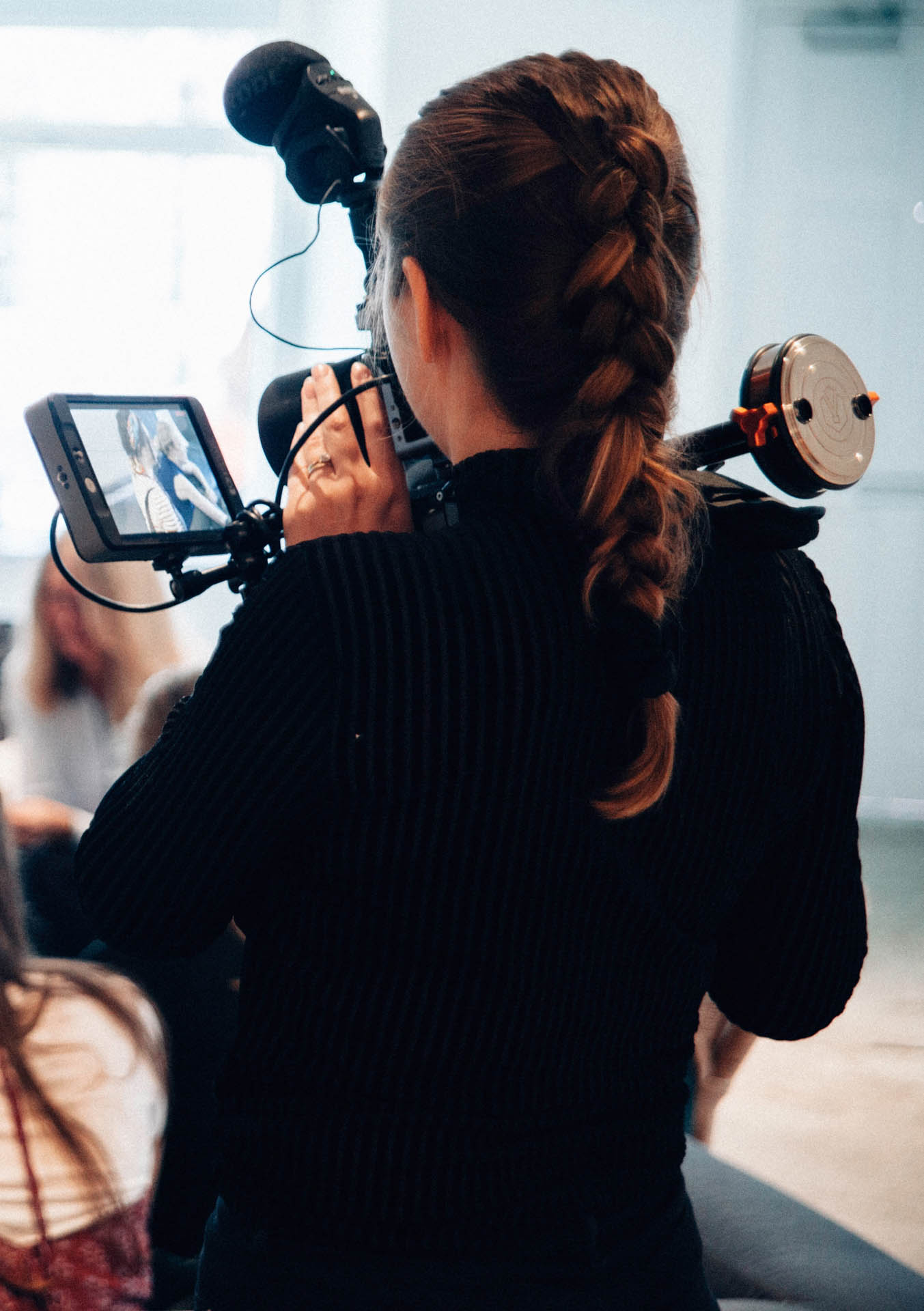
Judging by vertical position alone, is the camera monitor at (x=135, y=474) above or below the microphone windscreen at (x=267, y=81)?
below

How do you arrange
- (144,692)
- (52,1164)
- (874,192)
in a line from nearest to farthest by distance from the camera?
(52,1164)
(144,692)
(874,192)

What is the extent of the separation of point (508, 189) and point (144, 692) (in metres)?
1.23

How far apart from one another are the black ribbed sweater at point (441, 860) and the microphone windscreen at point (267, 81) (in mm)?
437

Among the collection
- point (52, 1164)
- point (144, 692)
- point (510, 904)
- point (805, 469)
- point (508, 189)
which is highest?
point (508, 189)

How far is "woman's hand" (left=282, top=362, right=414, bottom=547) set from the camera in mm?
635

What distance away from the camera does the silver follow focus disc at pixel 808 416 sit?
0.59 metres

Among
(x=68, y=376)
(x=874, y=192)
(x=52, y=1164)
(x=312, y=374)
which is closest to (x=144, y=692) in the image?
(x=52, y=1164)

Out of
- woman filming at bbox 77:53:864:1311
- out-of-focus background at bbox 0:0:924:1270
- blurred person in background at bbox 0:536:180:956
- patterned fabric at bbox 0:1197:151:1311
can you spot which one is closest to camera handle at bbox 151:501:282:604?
woman filming at bbox 77:53:864:1311

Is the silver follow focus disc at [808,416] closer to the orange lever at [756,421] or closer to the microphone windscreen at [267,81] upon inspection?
the orange lever at [756,421]

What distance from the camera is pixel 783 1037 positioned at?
0.66 metres

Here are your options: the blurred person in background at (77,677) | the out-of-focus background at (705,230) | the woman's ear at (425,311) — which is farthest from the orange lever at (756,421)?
the out-of-focus background at (705,230)

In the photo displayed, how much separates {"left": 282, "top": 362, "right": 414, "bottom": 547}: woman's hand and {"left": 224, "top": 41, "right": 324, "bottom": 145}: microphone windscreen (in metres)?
0.28

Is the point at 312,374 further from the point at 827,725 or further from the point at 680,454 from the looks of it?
the point at 827,725

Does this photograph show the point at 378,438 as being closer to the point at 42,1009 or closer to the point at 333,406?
the point at 333,406
